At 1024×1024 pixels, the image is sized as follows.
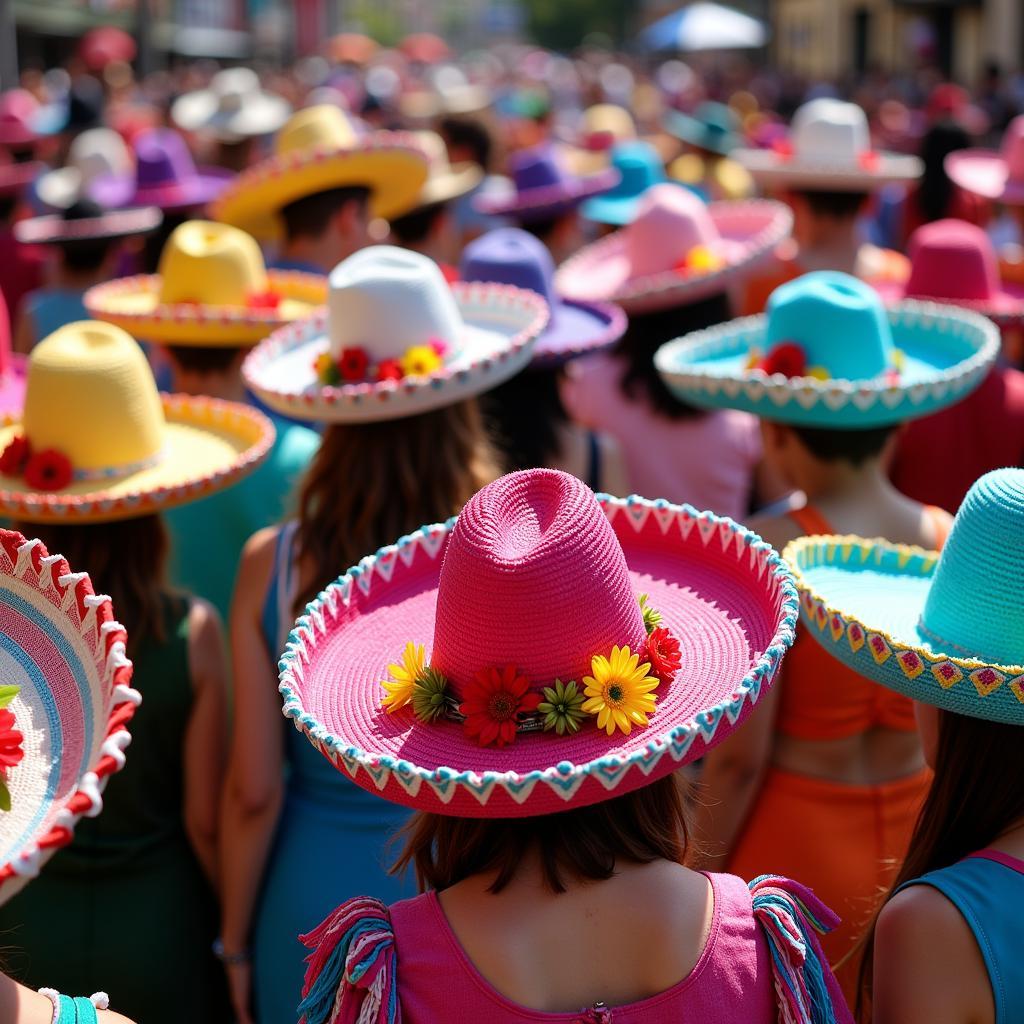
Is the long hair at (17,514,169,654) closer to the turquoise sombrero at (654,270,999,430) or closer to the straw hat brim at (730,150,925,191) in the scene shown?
the turquoise sombrero at (654,270,999,430)

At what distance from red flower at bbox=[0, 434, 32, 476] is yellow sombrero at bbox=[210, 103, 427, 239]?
2.54m

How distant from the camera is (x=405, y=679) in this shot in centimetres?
207

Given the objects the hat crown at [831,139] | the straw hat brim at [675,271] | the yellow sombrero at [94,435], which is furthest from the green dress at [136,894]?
the hat crown at [831,139]

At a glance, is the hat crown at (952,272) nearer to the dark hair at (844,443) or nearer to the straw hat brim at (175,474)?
the dark hair at (844,443)

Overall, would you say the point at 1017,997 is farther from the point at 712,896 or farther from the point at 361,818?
the point at 361,818

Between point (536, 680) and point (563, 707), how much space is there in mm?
59

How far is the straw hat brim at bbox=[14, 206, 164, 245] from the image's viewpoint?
6707 mm

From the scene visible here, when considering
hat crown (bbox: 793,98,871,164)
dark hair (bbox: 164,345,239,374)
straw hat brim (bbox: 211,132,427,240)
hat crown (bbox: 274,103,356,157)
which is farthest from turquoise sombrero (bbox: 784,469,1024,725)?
hat crown (bbox: 793,98,871,164)

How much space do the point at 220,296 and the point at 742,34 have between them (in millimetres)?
21194

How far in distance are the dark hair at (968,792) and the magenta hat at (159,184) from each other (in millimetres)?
6820

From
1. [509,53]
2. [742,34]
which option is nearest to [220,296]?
[742,34]

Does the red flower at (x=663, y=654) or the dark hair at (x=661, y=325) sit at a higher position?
the red flower at (x=663, y=654)

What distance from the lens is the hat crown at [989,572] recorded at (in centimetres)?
210

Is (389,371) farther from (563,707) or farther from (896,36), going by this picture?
(896,36)
